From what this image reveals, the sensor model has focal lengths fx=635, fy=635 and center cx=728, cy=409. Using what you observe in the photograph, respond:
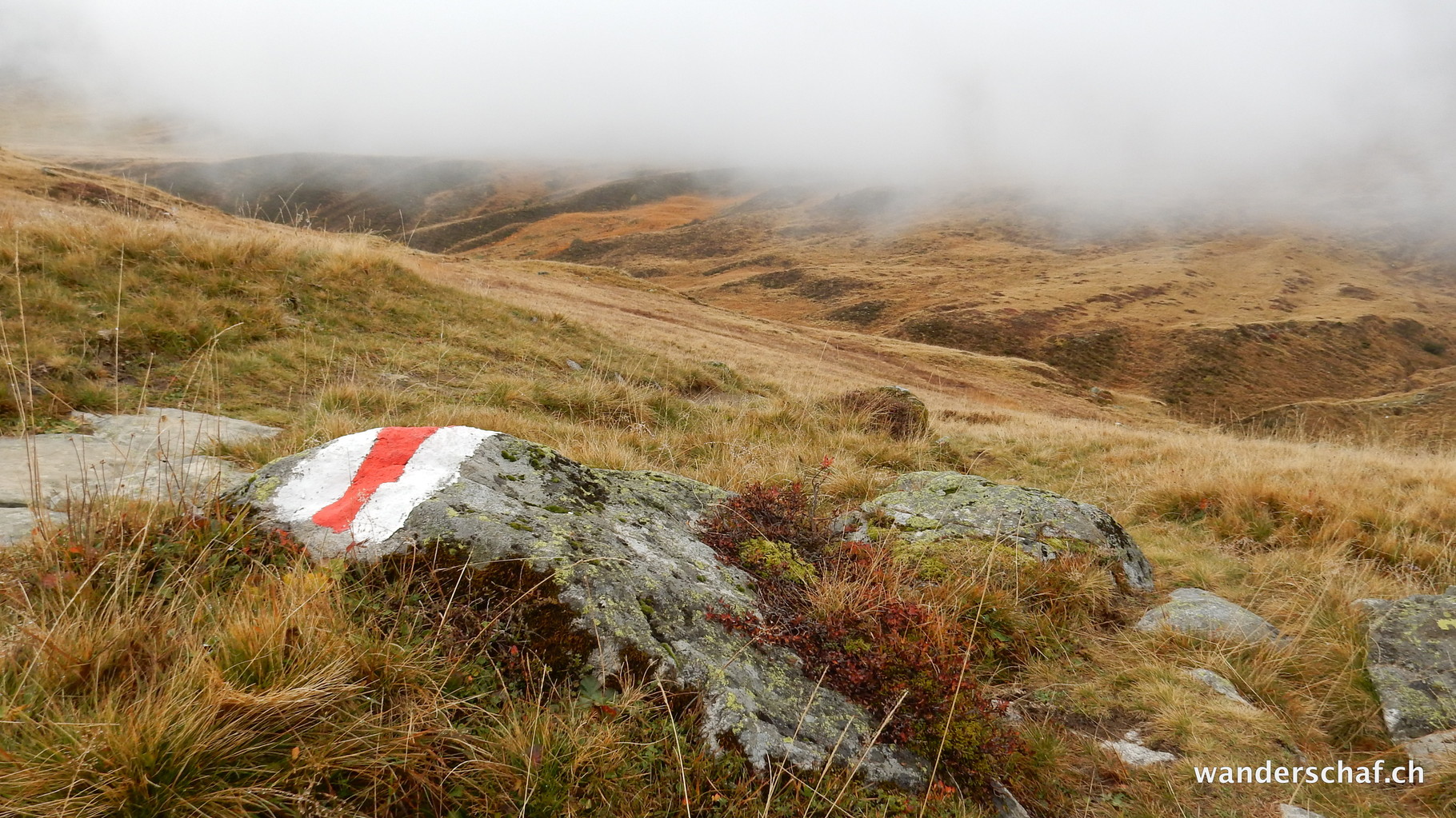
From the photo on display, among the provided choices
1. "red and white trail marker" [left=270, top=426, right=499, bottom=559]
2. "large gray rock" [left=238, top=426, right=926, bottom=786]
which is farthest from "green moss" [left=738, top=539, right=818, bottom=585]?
"red and white trail marker" [left=270, top=426, right=499, bottom=559]

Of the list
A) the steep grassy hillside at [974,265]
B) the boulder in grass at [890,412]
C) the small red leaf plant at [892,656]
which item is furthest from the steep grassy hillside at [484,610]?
the steep grassy hillside at [974,265]

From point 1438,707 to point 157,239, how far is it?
12880 millimetres

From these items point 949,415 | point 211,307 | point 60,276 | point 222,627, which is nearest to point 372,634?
point 222,627

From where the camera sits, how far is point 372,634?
2.10m

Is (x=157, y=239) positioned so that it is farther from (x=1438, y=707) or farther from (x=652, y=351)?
(x=1438, y=707)

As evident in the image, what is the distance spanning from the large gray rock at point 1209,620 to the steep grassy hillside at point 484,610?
0.46 feet

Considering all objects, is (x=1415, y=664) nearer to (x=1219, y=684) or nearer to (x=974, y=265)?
(x=1219, y=684)

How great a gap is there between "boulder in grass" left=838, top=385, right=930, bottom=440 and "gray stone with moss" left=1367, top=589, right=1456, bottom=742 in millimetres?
5817

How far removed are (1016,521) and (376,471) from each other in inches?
169

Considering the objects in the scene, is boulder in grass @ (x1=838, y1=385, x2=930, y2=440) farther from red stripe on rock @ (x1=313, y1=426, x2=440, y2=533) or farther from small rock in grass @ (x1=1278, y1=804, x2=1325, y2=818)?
red stripe on rock @ (x1=313, y1=426, x2=440, y2=533)

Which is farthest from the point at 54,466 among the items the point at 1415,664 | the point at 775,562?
the point at 1415,664

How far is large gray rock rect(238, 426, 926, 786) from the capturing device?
2283 mm

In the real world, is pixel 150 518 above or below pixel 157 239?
below

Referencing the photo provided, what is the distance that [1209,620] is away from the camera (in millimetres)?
4051
